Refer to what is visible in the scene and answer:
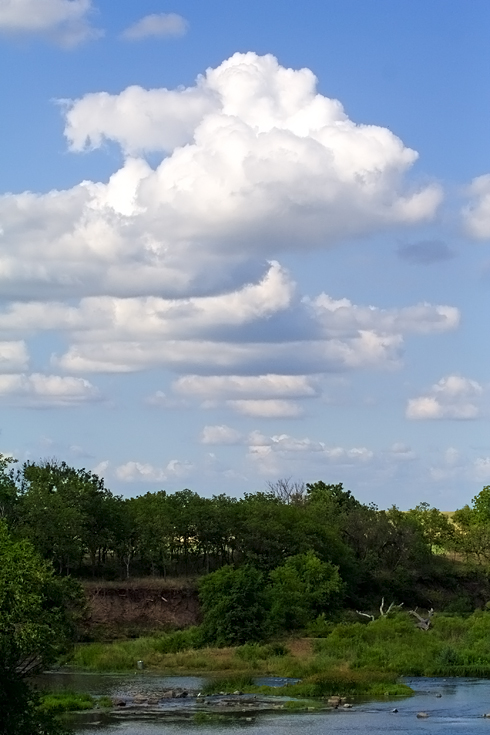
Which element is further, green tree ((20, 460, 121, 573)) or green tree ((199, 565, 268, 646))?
green tree ((20, 460, 121, 573))

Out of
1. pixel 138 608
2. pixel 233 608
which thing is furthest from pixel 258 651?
pixel 138 608

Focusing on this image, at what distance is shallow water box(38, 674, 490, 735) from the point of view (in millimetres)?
45438

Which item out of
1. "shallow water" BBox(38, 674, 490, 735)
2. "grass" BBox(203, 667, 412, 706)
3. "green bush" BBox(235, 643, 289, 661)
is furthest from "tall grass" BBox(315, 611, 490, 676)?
"shallow water" BBox(38, 674, 490, 735)

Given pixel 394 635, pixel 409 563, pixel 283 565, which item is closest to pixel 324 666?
→ pixel 394 635

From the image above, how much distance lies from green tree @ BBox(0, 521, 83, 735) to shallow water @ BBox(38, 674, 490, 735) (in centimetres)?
1201

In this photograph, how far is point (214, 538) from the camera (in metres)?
96.2

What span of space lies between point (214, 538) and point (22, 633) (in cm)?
6413

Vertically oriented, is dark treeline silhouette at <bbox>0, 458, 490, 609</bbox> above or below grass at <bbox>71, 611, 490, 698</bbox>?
above

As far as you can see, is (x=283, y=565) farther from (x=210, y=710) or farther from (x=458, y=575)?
(x=210, y=710)

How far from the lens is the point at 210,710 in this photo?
169 ft

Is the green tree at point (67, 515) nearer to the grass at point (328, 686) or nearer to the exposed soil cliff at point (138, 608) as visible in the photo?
the exposed soil cliff at point (138, 608)

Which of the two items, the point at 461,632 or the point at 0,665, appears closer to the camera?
the point at 0,665

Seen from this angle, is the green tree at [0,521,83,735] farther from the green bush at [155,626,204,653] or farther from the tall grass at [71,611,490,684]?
the green bush at [155,626,204,653]

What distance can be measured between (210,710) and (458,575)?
61.7 m
